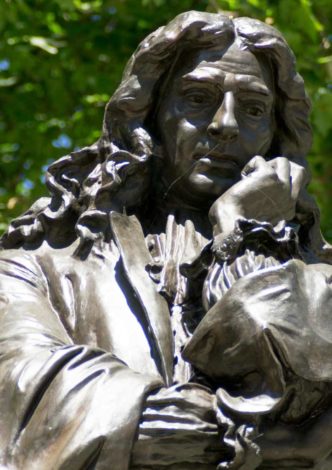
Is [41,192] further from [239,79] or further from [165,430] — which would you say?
[165,430]

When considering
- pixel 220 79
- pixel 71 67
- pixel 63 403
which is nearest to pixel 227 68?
Result: pixel 220 79

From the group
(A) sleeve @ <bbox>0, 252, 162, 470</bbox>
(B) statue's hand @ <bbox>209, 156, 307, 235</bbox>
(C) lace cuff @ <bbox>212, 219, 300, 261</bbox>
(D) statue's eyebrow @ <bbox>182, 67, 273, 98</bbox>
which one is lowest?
(A) sleeve @ <bbox>0, 252, 162, 470</bbox>

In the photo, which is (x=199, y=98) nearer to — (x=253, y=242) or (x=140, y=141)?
(x=140, y=141)

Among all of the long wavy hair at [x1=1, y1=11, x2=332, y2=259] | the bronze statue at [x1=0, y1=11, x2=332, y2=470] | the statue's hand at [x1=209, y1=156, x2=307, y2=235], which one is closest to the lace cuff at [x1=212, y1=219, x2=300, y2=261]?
the bronze statue at [x1=0, y1=11, x2=332, y2=470]

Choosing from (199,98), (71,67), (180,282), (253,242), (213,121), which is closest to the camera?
(253,242)

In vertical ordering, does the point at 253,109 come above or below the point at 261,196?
above

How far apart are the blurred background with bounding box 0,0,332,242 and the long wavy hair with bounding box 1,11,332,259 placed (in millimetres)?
6310

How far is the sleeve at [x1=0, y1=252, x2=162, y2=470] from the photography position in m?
7.14

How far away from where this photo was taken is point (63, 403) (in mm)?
7277

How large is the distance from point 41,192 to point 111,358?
7982mm

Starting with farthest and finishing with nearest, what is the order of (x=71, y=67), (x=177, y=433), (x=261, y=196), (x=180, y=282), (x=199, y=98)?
(x=71, y=67) → (x=199, y=98) → (x=261, y=196) → (x=180, y=282) → (x=177, y=433)

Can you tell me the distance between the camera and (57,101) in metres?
16.2

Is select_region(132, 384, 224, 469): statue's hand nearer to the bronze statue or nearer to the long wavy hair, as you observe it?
the bronze statue

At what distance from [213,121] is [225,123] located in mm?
75
